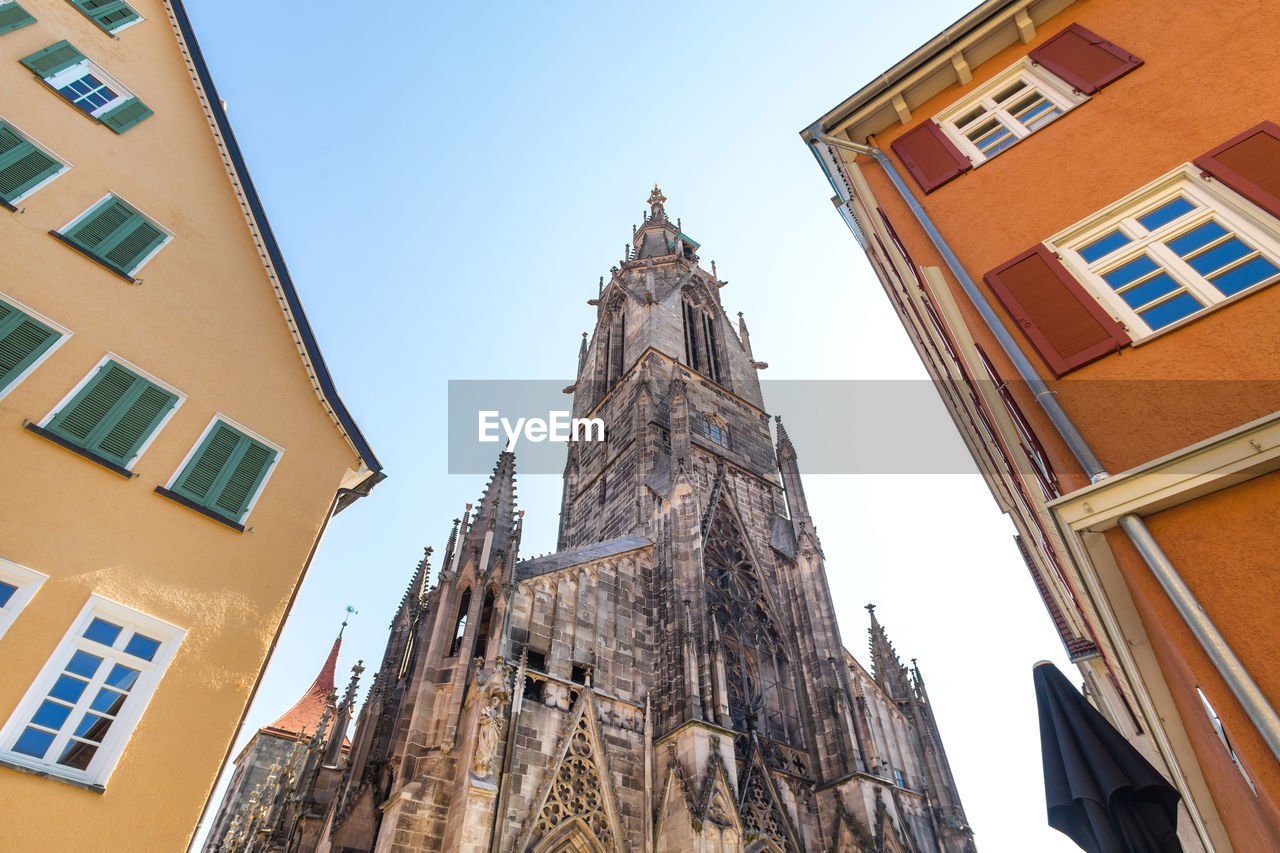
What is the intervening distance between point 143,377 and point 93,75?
4351 mm

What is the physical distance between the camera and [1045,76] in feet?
25.7

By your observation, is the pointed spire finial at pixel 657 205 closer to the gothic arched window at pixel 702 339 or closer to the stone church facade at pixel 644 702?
the gothic arched window at pixel 702 339

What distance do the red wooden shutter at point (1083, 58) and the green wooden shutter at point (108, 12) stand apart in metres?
11.8

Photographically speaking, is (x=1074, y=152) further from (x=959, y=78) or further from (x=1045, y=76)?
(x=959, y=78)

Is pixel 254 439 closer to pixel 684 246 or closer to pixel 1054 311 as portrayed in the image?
pixel 1054 311

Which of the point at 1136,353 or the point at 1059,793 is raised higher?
the point at 1136,353

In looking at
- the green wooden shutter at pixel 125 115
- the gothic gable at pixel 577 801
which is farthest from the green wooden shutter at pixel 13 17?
the gothic gable at pixel 577 801

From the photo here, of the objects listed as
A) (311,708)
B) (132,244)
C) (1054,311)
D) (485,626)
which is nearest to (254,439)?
(132,244)

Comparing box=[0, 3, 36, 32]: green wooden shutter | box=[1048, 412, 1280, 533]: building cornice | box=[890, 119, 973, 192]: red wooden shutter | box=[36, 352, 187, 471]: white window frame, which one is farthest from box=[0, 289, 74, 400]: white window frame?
box=[890, 119, 973, 192]: red wooden shutter

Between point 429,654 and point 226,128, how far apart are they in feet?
28.7

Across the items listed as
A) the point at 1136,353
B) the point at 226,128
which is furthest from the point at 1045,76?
the point at 226,128

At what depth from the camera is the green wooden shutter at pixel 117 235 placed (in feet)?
25.3

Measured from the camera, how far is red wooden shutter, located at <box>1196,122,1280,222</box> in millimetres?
5191

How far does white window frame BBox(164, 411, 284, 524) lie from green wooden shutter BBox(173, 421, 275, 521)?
27mm
